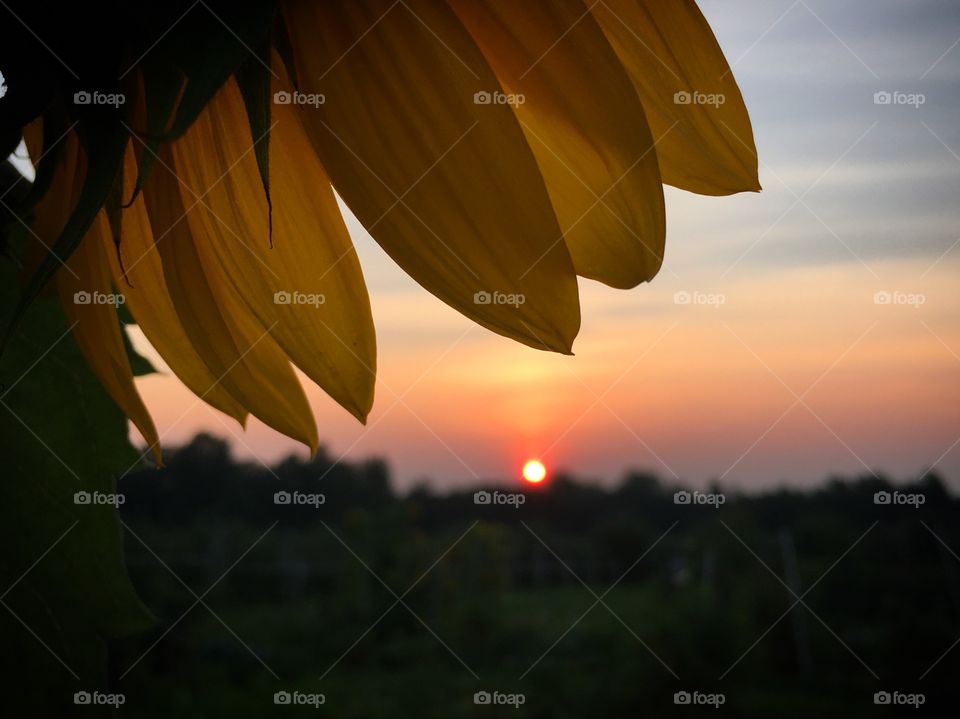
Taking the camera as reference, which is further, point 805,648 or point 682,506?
point 682,506

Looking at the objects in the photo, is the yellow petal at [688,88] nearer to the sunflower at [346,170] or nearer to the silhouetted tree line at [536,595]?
the sunflower at [346,170]

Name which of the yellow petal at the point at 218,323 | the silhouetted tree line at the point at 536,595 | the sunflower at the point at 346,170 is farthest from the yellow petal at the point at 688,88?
the silhouetted tree line at the point at 536,595

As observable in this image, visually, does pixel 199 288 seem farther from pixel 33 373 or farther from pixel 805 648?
pixel 805 648

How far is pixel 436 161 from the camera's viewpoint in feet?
0.77

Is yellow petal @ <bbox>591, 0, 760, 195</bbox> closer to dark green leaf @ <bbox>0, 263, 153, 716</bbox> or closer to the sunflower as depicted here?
the sunflower

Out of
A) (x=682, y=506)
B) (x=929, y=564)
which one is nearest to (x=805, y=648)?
(x=929, y=564)

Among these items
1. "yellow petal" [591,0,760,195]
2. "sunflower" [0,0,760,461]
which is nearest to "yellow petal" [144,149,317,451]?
"sunflower" [0,0,760,461]

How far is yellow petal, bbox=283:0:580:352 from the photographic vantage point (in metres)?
0.23

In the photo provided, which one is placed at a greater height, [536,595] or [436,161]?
[536,595]

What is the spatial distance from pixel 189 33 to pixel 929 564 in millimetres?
11273

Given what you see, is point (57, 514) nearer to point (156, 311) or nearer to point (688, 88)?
point (156, 311)

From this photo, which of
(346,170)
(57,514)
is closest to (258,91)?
(346,170)

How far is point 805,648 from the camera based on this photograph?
10.5 m

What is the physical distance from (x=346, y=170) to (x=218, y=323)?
6 cm
